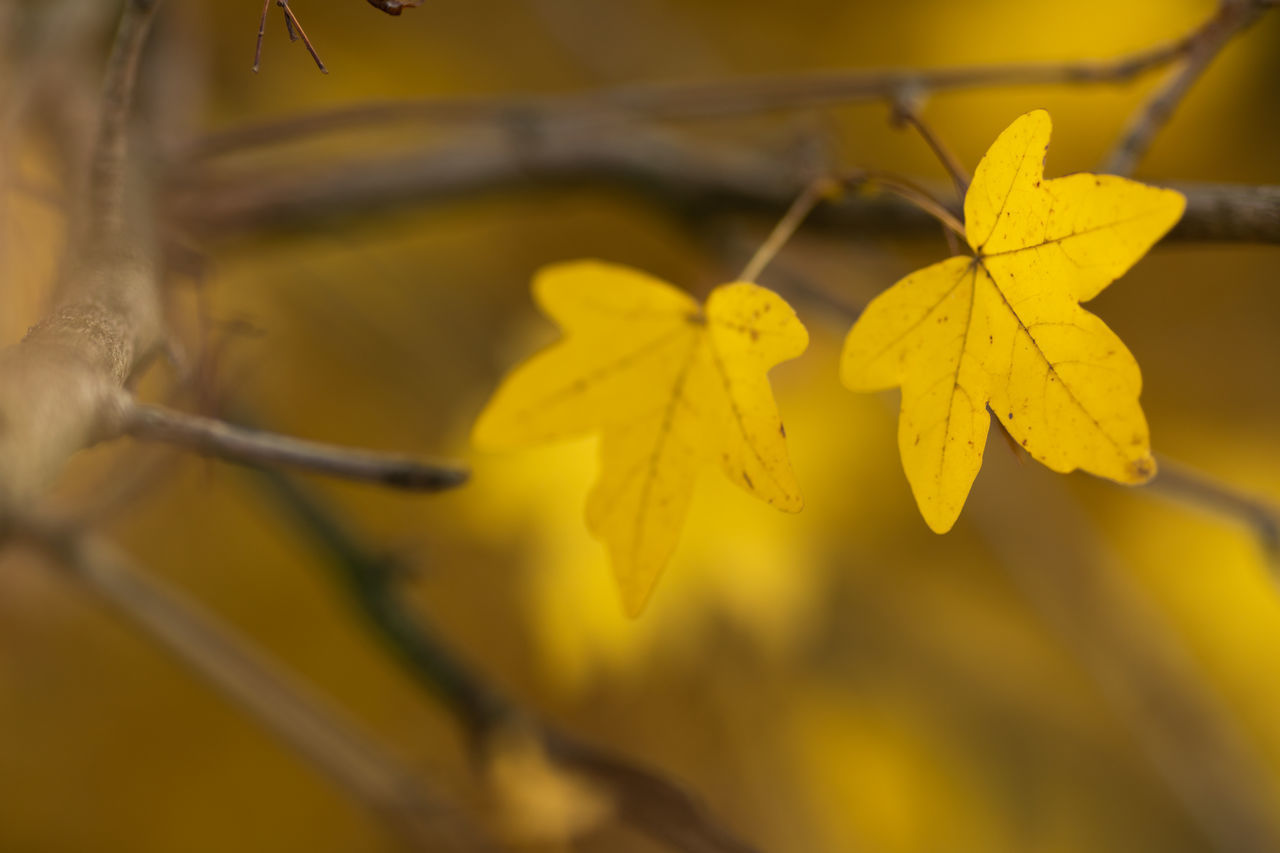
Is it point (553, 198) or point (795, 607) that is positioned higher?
point (553, 198)

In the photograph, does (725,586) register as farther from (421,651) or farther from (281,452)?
(281,452)

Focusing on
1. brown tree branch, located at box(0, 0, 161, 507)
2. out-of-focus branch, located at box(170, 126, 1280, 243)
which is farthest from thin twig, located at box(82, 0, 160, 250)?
out-of-focus branch, located at box(170, 126, 1280, 243)

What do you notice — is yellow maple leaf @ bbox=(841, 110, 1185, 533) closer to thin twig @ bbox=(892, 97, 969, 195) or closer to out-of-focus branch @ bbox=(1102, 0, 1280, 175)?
thin twig @ bbox=(892, 97, 969, 195)

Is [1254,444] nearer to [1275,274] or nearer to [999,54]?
[1275,274]

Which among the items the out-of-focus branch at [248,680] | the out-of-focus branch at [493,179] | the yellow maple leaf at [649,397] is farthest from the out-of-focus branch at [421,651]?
the yellow maple leaf at [649,397]

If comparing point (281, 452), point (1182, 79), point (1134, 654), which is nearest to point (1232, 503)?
point (1182, 79)

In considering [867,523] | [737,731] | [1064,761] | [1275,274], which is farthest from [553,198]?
[1275,274]

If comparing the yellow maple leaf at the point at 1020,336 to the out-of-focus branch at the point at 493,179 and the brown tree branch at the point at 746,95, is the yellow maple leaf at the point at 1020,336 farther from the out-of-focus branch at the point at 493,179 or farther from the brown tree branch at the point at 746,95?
the out-of-focus branch at the point at 493,179
